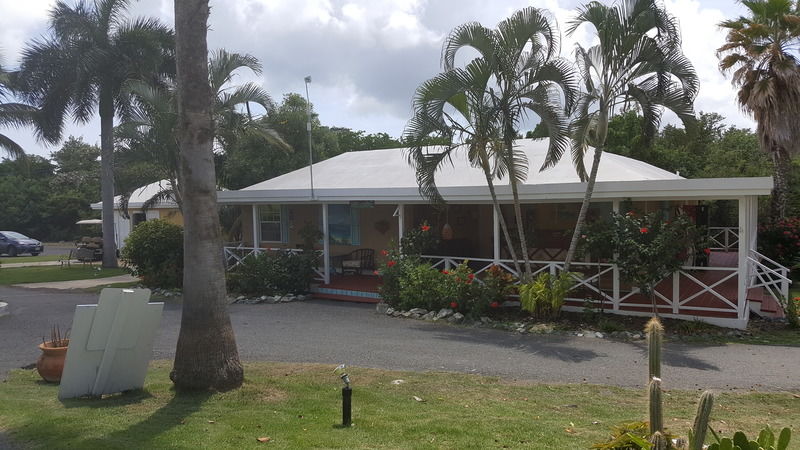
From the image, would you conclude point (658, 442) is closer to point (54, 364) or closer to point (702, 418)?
point (702, 418)

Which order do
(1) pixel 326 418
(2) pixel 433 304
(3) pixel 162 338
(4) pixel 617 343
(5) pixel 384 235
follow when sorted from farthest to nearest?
1. (5) pixel 384 235
2. (2) pixel 433 304
3. (3) pixel 162 338
4. (4) pixel 617 343
5. (1) pixel 326 418

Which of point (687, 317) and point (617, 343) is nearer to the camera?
point (617, 343)

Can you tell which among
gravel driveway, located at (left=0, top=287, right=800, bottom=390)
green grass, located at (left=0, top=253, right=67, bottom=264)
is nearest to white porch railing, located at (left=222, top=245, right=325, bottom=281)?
gravel driveway, located at (left=0, top=287, right=800, bottom=390)

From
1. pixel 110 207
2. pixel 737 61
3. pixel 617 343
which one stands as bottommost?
pixel 617 343

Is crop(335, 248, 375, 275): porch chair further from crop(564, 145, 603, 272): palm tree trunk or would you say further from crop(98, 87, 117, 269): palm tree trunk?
crop(98, 87, 117, 269): palm tree trunk

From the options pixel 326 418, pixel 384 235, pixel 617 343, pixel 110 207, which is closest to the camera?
pixel 326 418

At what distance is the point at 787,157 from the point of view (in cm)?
1727

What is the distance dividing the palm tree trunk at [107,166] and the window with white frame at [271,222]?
6.13m

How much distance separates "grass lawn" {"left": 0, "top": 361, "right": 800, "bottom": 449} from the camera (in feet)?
16.6

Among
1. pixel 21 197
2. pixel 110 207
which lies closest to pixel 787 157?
pixel 110 207

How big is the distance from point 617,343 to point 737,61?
36.9 ft

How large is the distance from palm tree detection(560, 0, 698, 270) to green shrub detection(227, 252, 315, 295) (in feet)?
21.0

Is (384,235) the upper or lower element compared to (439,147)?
lower

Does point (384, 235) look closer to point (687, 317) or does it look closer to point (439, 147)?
point (439, 147)
